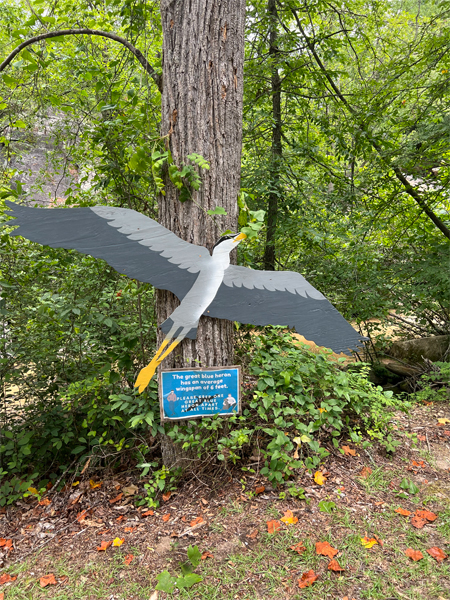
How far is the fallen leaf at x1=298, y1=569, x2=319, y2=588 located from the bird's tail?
1.30 metres

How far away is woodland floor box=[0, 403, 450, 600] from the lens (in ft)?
6.25

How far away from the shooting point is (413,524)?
7.33 ft

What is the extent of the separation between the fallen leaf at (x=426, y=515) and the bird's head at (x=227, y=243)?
2006 mm

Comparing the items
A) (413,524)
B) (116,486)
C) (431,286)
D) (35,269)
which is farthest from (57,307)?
→ (431,286)

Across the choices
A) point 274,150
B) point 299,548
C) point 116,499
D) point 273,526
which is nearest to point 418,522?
point 299,548

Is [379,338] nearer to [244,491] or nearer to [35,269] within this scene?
[244,491]

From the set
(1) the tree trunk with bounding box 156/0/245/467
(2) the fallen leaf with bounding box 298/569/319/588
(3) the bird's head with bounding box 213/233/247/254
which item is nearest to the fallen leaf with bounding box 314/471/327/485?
(2) the fallen leaf with bounding box 298/569/319/588

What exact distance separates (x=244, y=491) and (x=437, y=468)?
1476mm

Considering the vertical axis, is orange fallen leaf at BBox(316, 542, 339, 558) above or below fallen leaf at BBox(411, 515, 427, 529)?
below

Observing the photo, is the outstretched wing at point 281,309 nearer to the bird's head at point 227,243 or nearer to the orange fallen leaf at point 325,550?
the bird's head at point 227,243

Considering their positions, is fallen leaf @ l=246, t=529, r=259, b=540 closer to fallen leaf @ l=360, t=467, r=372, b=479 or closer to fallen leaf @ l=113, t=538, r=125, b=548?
fallen leaf @ l=113, t=538, r=125, b=548

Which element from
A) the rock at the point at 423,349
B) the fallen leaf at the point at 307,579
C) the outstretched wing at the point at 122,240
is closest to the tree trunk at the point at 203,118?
the outstretched wing at the point at 122,240

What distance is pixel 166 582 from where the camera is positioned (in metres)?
1.93

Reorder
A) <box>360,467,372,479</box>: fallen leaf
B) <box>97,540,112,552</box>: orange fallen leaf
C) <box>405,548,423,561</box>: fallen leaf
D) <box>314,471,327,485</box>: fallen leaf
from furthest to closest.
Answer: <box>360,467,372,479</box>: fallen leaf
<box>314,471,327,485</box>: fallen leaf
<box>97,540,112,552</box>: orange fallen leaf
<box>405,548,423,561</box>: fallen leaf
